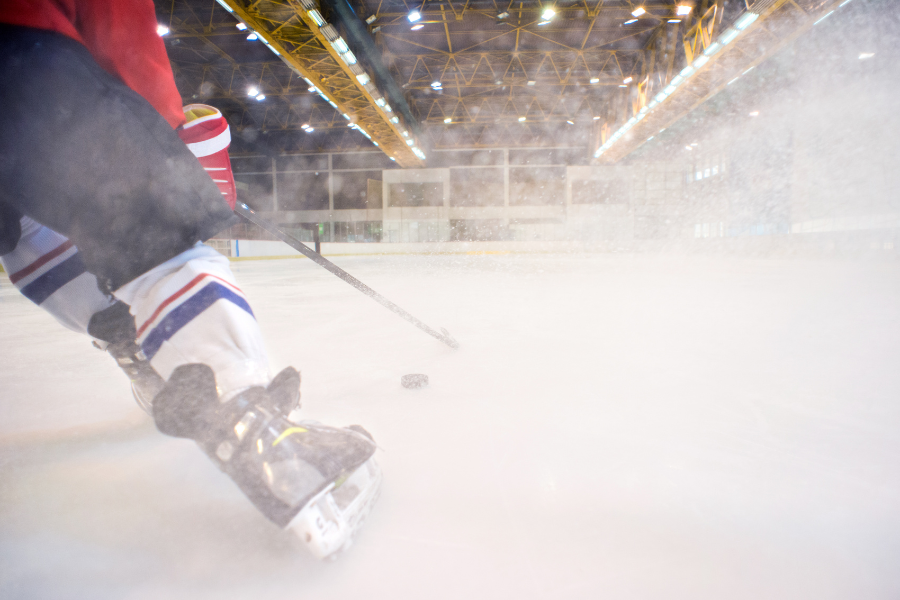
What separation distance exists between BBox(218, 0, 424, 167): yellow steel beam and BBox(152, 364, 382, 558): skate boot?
599 cm

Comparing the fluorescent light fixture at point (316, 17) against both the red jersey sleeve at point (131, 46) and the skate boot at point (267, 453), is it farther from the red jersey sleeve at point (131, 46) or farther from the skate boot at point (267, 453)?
the skate boot at point (267, 453)

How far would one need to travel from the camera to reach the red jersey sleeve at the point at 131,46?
1.48ft

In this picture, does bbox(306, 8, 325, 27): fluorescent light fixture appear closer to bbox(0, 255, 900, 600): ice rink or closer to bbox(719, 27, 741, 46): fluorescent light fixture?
bbox(719, 27, 741, 46): fluorescent light fixture

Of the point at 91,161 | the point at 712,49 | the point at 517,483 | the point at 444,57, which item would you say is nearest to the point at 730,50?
the point at 712,49

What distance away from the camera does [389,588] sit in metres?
0.38

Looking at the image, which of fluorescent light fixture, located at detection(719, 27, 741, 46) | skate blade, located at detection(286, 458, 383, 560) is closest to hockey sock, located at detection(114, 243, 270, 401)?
skate blade, located at detection(286, 458, 383, 560)

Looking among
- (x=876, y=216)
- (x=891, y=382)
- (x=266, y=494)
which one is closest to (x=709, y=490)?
(x=266, y=494)

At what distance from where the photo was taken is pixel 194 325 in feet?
1.34

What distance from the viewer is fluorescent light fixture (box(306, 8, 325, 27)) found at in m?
5.14

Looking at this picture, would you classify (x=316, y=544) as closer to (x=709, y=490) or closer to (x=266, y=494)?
(x=266, y=494)

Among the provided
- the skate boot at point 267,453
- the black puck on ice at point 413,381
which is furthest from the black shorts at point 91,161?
the black puck on ice at point 413,381

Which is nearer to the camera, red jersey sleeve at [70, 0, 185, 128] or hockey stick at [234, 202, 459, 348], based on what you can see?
red jersey sleeve at [70, 0, 185, 128]

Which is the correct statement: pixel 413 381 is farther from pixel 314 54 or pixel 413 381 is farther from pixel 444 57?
pixel 444 57

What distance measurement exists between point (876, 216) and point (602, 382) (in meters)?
9.07
